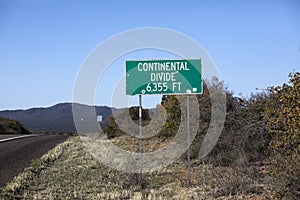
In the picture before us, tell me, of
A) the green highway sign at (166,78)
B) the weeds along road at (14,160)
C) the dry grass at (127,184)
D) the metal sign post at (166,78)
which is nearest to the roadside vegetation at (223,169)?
the dry grass at (127,184)

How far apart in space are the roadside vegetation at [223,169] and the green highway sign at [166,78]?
2146 millimetres

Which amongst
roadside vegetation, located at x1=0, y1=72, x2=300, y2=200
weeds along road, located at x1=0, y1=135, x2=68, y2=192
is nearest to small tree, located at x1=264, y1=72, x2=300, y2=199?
roadside vegetation, located at x1=0, y1=72, x2=300, y2=200

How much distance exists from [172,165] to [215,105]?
8.73 ft

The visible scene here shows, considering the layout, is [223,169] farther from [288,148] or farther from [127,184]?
[288,148]

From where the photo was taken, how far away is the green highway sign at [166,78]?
12.2m

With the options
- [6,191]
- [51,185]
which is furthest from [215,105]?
[6,191]

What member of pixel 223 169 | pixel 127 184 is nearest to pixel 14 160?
pixel 127 184

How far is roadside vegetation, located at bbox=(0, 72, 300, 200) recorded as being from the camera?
349 inches

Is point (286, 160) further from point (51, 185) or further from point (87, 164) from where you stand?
point (87, 164)

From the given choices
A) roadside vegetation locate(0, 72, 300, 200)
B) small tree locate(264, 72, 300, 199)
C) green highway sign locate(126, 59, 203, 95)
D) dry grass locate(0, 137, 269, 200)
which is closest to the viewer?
small tree locate(264, 72, 300, 199)

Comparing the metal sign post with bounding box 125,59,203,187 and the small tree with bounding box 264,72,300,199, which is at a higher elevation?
the metal sign post with bounding box 125,59,203,187

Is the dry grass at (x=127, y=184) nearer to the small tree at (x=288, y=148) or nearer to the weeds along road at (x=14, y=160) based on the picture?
the weeds along road at (x=14, y=160)

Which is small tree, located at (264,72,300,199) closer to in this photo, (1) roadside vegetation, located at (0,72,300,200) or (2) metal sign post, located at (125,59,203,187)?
(1) roadside vegetation, located at (0,72,300,200)

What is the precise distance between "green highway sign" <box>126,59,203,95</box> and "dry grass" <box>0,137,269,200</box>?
2.43m
